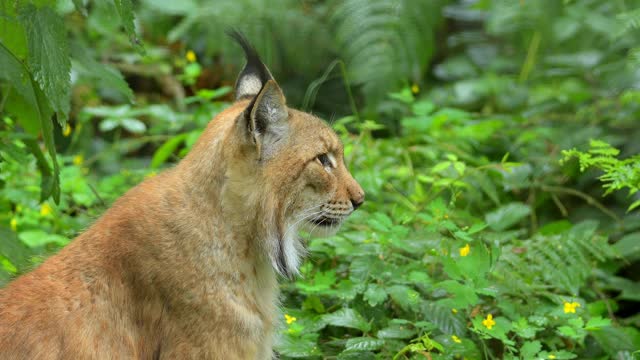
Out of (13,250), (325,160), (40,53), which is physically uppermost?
(40,53)

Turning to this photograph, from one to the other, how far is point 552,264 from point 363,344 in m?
1.11

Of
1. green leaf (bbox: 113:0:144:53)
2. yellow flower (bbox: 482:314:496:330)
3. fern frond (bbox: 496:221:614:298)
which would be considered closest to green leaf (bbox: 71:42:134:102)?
green leaf (bbox: 113:0:144:53)

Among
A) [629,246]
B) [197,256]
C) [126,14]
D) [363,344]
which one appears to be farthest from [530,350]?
[126,14]

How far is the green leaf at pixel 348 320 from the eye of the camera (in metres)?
4.25

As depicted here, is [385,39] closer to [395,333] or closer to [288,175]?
[395,333]

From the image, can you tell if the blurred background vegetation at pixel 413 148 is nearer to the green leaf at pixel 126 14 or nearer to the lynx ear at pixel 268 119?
the green leaf at pixel 126 14

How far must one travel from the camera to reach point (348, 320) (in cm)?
429

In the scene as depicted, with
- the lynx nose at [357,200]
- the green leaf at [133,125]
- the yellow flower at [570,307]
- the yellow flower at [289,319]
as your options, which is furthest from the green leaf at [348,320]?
the green leaf at [133,125]

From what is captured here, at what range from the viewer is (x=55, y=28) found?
348 centimetres

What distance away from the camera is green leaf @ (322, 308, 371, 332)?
425 cm

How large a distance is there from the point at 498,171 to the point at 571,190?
24.8 inches

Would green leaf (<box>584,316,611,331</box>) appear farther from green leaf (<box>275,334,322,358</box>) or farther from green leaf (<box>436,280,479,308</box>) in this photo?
green leaf (<box>275,334,322,358</box>)

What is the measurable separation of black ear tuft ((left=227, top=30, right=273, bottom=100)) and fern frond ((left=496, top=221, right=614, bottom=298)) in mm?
1435

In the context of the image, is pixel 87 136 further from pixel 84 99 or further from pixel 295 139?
pixel 295 139
